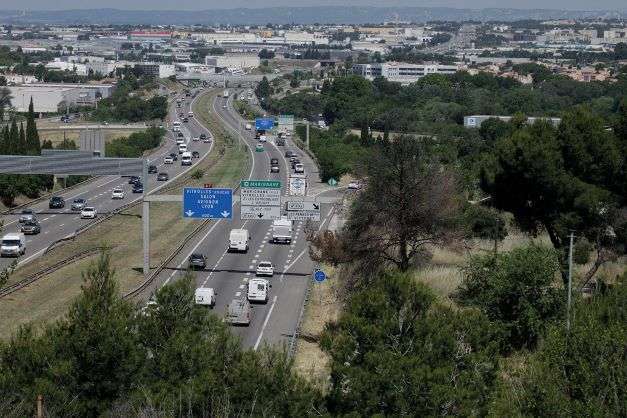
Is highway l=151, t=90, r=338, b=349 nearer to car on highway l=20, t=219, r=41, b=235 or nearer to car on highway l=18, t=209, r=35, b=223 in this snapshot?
car on highway l=20, t=219, r=41, b=235

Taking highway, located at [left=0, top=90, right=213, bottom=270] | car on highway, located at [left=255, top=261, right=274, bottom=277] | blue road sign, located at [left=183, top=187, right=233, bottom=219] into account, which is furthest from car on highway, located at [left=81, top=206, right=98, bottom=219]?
car on highway, located at [left=255, top=261, right=274, bottom=277]

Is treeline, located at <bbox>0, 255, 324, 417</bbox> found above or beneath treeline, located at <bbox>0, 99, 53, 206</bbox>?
above

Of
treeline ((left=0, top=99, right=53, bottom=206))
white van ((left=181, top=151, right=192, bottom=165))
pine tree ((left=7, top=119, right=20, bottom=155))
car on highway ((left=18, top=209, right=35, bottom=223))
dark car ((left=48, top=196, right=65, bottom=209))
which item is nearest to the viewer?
car on highway ((left=18, top=209, right=35, bottom=223))

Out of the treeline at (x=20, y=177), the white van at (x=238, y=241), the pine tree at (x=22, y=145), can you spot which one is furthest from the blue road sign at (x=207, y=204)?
the pine tree at (x=22, y=145)

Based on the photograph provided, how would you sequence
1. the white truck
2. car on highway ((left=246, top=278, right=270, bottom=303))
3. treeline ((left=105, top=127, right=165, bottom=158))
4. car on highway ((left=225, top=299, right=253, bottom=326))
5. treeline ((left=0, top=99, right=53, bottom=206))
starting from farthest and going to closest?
treeline ((left=105, top=127, right=165, bottom=158))
treeline ((left=0, top=99, right=53, bottom=206))
the white truck
car on highway ((left=246, top=278, right=270, bottom=303))
car on highway ((left=225, top=299, right=253, bottom=326))

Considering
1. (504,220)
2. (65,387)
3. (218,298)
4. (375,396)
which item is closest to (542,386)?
(375,396)

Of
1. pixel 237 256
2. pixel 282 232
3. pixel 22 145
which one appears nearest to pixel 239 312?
pixel 237 256
